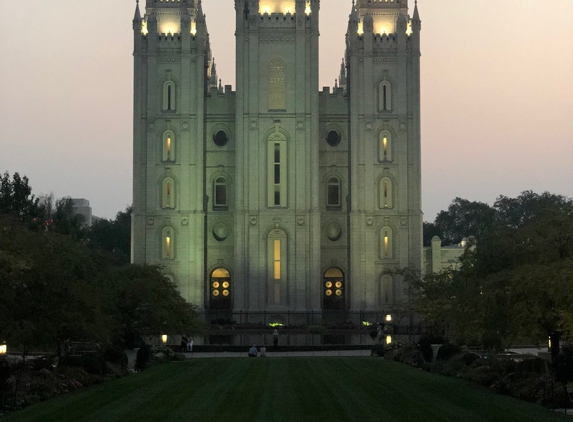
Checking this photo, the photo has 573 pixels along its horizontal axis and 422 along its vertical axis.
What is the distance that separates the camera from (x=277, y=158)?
262ft

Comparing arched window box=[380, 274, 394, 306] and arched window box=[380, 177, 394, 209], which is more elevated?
arched window box=[380, 177, 394, 209]

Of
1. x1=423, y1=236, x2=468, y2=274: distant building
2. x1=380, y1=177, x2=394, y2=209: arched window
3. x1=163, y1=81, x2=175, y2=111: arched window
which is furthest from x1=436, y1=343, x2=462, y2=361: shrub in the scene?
x1=423, y1=236, x2=468, y2=274: distant building

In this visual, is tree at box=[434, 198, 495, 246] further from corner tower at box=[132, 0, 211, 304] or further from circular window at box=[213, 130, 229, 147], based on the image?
corner tower at box=[132, 0, 211, 304]

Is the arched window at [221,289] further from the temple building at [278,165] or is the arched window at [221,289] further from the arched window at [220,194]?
the arched window at [220,194]

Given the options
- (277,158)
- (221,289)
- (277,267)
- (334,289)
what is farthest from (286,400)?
(334,289)

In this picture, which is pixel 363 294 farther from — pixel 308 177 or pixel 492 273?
pixel 492 273

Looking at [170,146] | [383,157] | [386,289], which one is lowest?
[386,289]

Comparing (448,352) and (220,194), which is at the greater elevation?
(220,194)

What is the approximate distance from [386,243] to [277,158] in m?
10.2

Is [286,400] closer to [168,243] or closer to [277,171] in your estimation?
[277,171]

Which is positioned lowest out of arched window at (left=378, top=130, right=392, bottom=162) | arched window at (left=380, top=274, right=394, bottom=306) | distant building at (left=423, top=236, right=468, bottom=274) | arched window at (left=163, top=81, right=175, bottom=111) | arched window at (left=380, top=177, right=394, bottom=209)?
arched window at (left=380, top=274, right=394, bottom=306)

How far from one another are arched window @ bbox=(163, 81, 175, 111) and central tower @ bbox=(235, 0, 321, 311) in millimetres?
5184

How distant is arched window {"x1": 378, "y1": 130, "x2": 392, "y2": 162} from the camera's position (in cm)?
8069

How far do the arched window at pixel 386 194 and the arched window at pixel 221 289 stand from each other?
41.9 feet
